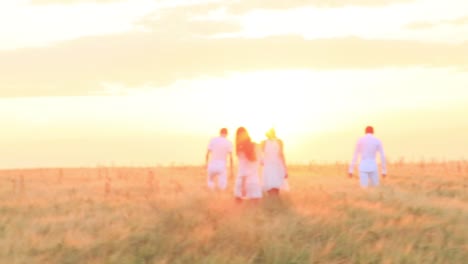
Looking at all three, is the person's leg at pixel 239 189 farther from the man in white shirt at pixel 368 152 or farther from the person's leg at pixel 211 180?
the man in white shirt at pixel 368 152

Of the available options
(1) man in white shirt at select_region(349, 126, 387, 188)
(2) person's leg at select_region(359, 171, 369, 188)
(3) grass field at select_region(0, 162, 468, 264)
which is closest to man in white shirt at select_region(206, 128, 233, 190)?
(1) man in white shirt at select_region(349, 126, 387, 188)

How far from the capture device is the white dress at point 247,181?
737 inches

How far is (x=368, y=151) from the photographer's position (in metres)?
23.7

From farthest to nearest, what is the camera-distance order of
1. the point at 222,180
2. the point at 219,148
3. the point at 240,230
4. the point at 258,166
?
the point at 222,180
the point at 219,148
the point at 258,166
the point at 240,230

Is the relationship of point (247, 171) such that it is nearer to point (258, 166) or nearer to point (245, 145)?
point (258, 166)

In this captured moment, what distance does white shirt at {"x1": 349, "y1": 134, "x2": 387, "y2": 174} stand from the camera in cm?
2358

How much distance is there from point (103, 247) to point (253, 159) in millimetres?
6512

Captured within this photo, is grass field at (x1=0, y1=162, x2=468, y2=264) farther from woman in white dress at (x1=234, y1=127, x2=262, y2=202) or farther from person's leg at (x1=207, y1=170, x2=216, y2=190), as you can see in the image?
person's leg at (x1=207, y1=170, x2=216, y2=190)

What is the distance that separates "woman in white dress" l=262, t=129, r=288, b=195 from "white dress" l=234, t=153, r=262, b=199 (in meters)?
0.55

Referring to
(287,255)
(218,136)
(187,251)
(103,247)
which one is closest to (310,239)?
(287,255)

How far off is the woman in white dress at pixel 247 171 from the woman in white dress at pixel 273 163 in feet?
1.98

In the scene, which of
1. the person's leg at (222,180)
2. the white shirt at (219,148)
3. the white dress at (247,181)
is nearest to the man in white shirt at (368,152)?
the white shirt at (219,148)

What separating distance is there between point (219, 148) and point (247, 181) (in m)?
4.50

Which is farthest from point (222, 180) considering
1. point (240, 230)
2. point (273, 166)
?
point (240, 230)
